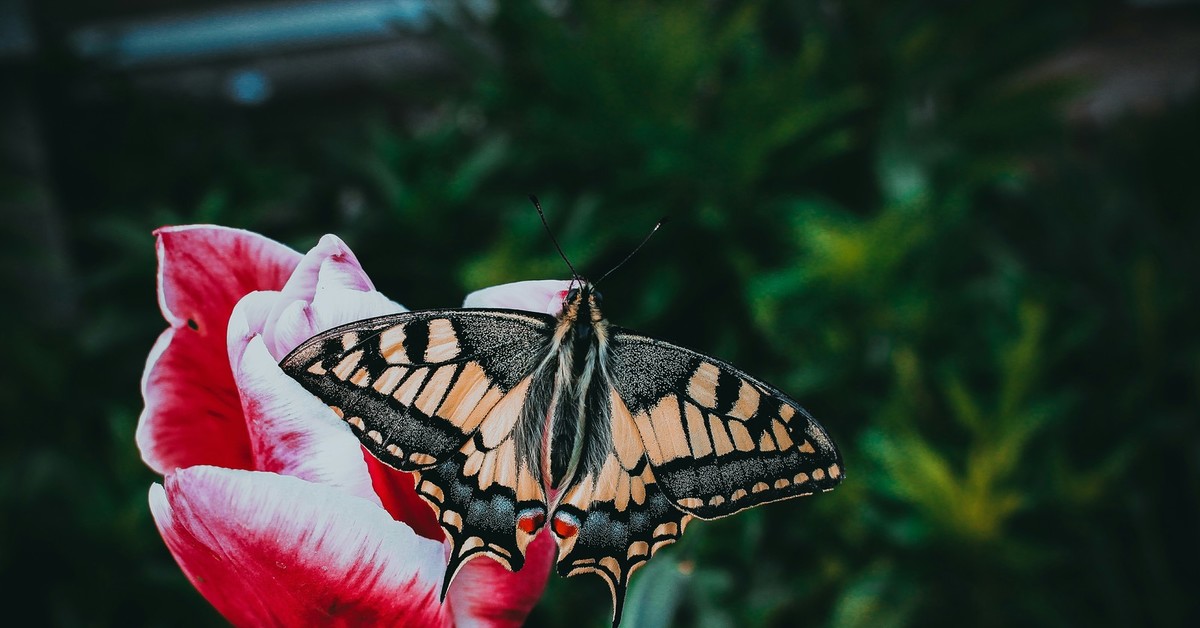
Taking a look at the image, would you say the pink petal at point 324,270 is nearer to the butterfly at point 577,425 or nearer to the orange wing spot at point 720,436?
the butterfly at point 577,425

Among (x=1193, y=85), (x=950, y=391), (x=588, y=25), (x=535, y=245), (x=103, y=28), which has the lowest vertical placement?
(x=950, y=391)

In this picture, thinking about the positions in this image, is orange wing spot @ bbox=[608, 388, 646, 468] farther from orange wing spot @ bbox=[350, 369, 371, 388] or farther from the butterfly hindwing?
orange wing spot @ bbox=[350, 369, 371, 388]

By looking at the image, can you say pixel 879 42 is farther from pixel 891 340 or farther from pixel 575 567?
pixel 575 567

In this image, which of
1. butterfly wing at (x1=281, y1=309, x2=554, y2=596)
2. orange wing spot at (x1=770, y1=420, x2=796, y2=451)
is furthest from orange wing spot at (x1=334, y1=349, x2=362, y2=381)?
orange wing spot at (x1=770, y1=420, x2=796, y2=451)

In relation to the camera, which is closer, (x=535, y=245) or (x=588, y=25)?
(x=535, y=245)

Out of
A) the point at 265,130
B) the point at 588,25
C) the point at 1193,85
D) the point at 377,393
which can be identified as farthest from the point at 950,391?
the point at 1193,85

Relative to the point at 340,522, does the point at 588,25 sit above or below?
above

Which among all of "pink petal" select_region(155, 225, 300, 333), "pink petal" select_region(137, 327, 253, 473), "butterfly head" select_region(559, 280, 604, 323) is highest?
A: "butterfly head" select_region(559, 280, 604, 323)

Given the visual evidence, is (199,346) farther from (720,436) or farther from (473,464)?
(720,436)
